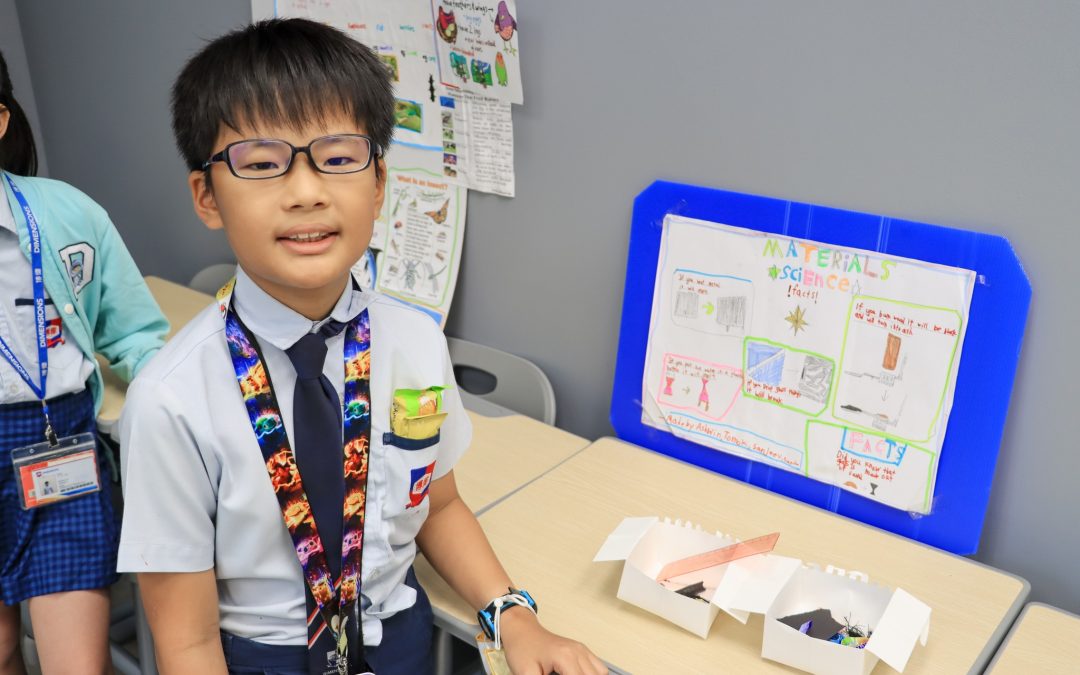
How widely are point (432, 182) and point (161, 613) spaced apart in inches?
44.1

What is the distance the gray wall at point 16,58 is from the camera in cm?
280

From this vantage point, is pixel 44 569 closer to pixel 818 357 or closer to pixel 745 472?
pixel 745 472

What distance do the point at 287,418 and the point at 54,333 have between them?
659mm

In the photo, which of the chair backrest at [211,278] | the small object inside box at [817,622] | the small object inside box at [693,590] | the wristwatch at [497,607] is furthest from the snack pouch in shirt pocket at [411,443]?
the chair backrest at [211,278]

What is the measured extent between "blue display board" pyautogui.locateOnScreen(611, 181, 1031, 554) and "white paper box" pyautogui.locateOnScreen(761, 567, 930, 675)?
0.28 m

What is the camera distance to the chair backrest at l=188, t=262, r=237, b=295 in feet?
7.75

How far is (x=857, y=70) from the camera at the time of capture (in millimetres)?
1304

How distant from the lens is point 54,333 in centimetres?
145

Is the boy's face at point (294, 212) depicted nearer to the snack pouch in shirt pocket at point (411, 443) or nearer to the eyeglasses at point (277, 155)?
the eyeglasses at point (277, 155)

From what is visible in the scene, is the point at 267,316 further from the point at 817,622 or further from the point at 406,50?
the point at 406,50

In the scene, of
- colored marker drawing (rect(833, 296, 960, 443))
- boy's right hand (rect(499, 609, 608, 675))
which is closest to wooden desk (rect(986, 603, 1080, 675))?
colored marker drawing (rect(833, 296, 960, 443))

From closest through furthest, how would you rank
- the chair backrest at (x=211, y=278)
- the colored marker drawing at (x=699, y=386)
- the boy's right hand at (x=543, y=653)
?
1. the boy's right hand at (x=543, y=653)
2. the colored marker drawing at (x=699, y=386)
3. the chair backrest at (x=211, y=278)

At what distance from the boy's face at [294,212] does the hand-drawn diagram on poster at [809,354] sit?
0.69m

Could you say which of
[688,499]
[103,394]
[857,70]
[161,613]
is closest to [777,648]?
[688,499]
